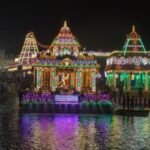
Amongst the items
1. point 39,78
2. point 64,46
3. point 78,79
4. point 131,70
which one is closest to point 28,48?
point 131,70

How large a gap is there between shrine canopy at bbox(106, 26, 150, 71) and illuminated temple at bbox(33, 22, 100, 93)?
18982 millimetres

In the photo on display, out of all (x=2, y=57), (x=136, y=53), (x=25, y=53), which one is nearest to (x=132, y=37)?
(x=136, y=53)

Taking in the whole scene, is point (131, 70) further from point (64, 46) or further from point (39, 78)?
point (39, 78)

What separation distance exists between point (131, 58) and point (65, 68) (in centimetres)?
2131

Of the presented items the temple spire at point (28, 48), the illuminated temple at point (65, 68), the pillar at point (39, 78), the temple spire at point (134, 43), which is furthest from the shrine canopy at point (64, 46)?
the temple spire at point (28, 48)

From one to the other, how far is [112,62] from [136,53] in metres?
3.99

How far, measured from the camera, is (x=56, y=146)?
1778cm

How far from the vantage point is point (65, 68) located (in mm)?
55500

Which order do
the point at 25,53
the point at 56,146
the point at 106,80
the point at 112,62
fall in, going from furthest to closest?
the point at 25,53, the point at 106,80, the point at 112,62, the point at 56,146

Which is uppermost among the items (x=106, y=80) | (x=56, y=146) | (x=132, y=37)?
(x=132, y=37)

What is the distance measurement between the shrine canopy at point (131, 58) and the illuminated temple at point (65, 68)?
18982mm

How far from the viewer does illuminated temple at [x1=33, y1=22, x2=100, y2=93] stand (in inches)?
2172

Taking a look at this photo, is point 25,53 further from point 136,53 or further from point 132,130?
point 132,130

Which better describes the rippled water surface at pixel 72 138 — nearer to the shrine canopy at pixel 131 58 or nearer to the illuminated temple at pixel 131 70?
the illuminated temple at pixel 131 70
